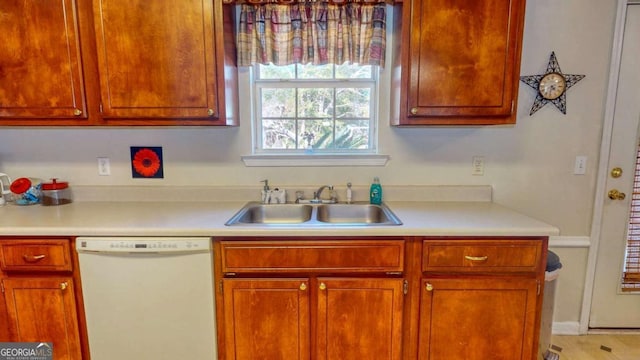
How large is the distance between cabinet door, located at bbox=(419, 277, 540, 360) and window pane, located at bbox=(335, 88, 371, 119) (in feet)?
3.55

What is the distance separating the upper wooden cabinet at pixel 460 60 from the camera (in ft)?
5.25

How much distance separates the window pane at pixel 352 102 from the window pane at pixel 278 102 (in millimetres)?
286

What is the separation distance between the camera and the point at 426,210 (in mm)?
1790

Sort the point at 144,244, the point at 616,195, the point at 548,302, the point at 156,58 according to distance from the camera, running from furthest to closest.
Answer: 1. the point at 616,195
2. the point at 548,302
3. the point at 156,58
4. the point at 144,244

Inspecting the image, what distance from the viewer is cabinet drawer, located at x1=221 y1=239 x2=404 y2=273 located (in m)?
1.47

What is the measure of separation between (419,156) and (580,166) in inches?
38.8

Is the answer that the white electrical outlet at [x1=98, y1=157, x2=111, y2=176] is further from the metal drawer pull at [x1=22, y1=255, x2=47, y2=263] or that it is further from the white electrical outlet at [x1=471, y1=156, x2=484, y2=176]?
the white electrical outlet at [x1=471, y1=156, x2=484, y2=176]

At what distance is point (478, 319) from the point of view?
1.51 metres

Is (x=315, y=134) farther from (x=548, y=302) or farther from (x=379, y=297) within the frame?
(x=548, y=302)

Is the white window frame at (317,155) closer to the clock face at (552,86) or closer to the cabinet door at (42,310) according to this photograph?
the clock face at (552,86)

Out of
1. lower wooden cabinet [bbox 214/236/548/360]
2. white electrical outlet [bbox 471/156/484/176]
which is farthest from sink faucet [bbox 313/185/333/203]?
white electrical outlet [bbox 471/156/484/176]

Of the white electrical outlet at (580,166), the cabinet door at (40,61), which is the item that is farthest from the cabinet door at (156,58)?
the white electrical outlet at (580,166)

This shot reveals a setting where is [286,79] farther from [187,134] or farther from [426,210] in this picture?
[426,210]

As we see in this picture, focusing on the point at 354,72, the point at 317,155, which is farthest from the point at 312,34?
the point at 317,155
